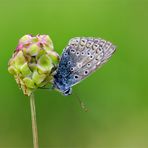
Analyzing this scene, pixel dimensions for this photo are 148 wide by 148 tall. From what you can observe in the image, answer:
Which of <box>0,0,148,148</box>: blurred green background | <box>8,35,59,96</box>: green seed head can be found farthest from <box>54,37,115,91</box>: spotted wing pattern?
<box>0,0,148,148</box>: blurred green background

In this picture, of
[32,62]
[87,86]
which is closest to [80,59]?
[32,62]

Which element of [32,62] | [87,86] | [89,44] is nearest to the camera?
[32,62]

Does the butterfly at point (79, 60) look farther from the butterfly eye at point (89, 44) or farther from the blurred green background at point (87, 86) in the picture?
the blurred green background at point (87, 86)

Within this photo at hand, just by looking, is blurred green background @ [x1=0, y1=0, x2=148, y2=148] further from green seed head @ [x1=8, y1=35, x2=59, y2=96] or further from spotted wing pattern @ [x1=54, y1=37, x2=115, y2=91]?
green seed head @ [x1=8, y1=35, x2=59, y2=96]

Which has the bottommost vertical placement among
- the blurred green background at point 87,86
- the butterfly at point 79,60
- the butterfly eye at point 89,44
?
the blurred green background at point 87,86

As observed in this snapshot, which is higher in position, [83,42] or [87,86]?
[83,42]

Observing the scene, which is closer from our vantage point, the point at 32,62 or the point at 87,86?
the point at 32,62

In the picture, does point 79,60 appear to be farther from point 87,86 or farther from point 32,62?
point 87,86

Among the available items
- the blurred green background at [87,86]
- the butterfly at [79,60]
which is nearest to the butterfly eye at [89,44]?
the butterfly at [79,60]
